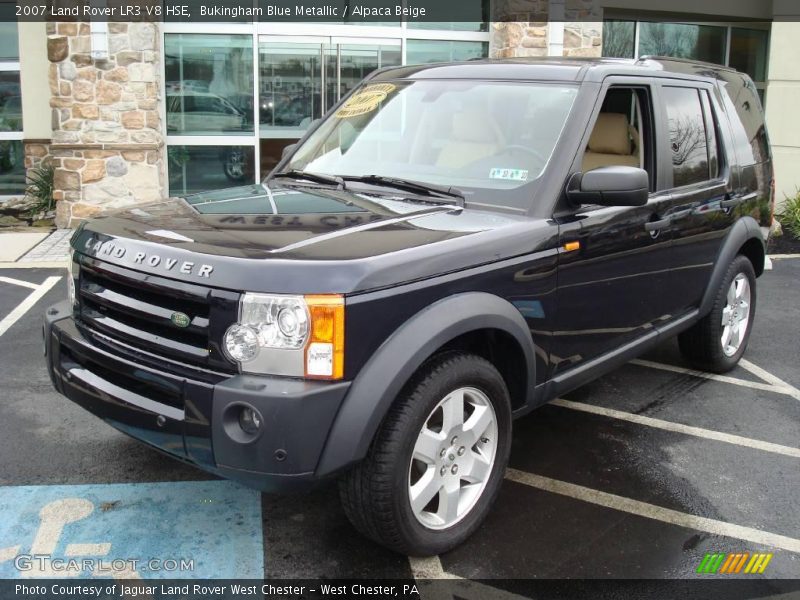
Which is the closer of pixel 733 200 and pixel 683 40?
pixel 733 200

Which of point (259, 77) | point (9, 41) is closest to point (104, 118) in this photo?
point (259, 77)

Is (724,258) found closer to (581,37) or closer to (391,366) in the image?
(391,366)

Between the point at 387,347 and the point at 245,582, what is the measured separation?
1072 mm

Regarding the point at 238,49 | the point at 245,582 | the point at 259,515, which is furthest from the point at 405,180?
the point at 238,49

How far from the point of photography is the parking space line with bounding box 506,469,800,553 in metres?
3.46

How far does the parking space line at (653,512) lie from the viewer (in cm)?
346

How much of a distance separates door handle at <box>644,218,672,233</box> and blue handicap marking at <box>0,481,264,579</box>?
7.73 ft

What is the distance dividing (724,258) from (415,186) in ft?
7.72

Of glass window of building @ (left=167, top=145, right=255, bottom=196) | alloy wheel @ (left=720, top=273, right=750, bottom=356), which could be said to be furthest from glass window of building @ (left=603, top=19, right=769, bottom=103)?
alloy wheel @ (left=720, top=273, right=750, bottom=356)

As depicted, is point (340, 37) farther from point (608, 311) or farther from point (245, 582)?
point (245, 582)

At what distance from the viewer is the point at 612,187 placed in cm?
348

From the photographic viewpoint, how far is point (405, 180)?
151 inches

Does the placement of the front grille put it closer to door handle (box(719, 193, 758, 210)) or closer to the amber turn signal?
the amber turn signal

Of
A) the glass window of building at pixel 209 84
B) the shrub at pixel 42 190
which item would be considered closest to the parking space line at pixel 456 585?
the glass window of building at pixel 209 84
